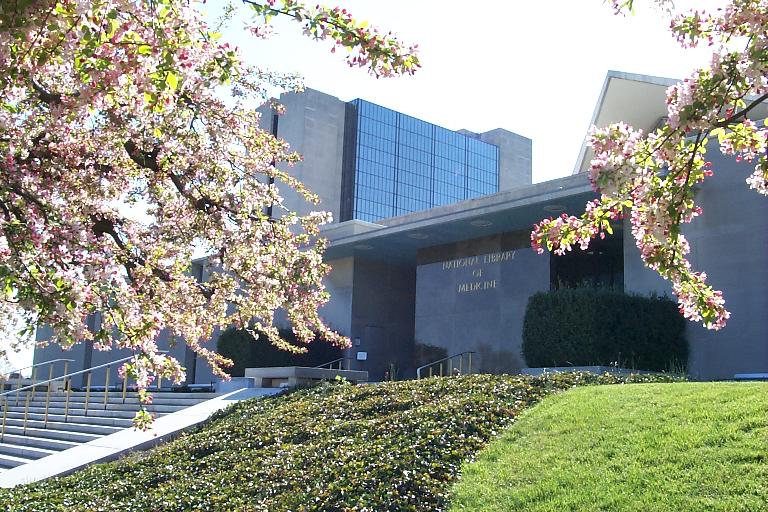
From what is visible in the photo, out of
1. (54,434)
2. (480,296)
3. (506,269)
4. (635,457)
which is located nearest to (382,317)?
(480,296)

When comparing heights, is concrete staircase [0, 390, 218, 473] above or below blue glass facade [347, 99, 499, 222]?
below

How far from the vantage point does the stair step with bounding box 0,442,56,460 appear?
49.5 feet

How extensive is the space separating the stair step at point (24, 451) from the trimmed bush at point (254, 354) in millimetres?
8646

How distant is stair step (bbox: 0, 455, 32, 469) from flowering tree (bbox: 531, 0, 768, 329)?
1237 cm

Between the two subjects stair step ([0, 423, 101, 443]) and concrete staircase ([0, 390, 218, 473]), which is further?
→ stair step ([0, 423, 101, 443])

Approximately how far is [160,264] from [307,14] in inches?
149

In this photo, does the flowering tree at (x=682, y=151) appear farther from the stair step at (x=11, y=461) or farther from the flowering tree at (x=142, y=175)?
the stair step at (x=11, y=461)

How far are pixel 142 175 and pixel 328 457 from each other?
3717 mm

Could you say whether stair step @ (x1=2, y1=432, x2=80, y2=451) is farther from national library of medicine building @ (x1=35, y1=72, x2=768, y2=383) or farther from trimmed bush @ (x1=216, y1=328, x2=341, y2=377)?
A: national library of medicine building @ (x1=35, y1=72, x2=768, y2=383)

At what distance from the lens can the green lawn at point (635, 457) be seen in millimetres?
6445

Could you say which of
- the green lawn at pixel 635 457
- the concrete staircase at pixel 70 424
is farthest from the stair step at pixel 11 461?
the green lawn at pixel 635 457

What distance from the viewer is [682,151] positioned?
505 centimetres

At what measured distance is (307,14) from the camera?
5105mm

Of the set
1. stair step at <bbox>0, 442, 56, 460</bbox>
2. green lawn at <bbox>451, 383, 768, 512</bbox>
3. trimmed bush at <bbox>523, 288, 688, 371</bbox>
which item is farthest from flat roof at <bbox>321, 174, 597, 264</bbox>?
green lawn at <bbox>451, 383, 768, 512</bbox>
